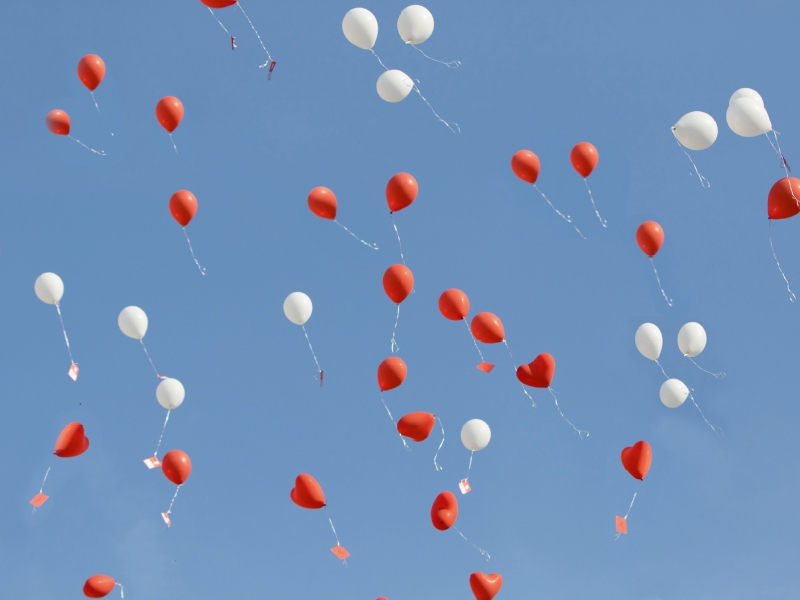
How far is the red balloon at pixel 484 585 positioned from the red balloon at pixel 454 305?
429 cm

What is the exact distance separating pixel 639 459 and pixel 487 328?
10.7ft

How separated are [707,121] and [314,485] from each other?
27.8 ft

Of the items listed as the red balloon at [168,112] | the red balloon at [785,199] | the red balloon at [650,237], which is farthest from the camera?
the red balloon at [168,112]

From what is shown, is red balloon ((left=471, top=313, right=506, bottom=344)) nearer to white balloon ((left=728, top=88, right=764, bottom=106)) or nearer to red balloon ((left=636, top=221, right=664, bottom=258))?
red balloon ((left=636, top=221, right=664, bottom=258))

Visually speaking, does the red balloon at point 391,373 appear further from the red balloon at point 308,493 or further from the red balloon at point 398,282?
the red balloon at point 308,493

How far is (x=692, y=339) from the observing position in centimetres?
1590

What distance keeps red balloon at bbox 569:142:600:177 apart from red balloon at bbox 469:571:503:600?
22.8 ft

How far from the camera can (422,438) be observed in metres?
15.1

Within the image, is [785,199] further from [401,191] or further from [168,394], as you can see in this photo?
[168,394]

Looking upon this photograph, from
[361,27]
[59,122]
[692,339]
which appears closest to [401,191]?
[361,27]

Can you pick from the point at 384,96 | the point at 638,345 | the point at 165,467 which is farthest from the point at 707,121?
the point at 165,467

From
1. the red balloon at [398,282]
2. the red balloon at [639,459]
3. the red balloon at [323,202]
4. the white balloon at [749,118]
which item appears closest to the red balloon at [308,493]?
the red balloon at [398,282]

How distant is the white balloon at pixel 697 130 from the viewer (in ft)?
47.2

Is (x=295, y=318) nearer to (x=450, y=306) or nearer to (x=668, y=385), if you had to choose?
(x=450, y=306)
